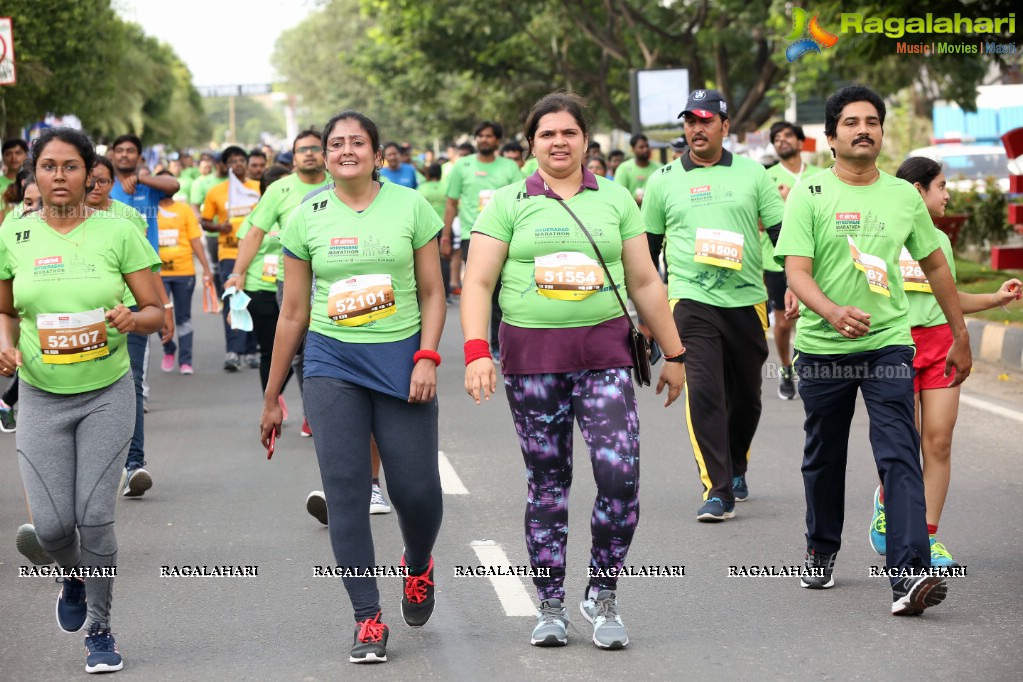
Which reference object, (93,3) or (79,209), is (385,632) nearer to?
(79,209)

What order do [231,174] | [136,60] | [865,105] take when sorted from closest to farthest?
[865,105] < [231,174] < [136,60]

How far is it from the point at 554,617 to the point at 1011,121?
34.2 meters

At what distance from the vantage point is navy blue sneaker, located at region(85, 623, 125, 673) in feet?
18.0

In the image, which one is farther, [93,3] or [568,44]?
[568,44]

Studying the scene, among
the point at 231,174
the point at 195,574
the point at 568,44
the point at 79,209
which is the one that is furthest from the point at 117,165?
the point at 568,44

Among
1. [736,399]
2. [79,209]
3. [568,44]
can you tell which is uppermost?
[568,44]

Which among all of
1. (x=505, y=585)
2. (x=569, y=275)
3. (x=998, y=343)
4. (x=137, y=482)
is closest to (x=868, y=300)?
(x=569, y=275)

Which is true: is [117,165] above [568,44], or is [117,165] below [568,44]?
below

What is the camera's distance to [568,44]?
37188 mm

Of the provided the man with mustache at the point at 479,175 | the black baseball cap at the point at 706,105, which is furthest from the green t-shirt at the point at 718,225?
the man with mustache at the point at 479,175

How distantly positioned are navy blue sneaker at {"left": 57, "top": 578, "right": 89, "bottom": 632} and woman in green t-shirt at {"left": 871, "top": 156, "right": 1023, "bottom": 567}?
3.13 meters

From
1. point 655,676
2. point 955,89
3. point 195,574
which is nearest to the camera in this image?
point 655,676

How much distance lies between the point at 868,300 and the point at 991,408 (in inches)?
221

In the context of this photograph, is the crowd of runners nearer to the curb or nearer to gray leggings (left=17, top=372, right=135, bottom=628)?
gray leggings (left=17, top=372, right=135, bottom=628)
